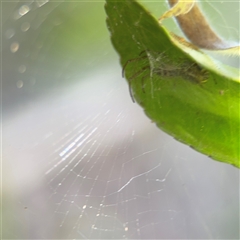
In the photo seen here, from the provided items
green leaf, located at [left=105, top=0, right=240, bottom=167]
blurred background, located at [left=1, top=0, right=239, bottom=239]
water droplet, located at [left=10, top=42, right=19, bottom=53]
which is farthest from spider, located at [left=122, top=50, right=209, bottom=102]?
water droplet, located at [left=10, top=42, right=19, bottom=53]

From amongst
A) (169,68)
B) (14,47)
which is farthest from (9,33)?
(169,68)

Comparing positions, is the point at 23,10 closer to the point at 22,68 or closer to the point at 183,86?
the point at 22,68

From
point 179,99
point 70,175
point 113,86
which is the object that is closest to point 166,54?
point 179,99

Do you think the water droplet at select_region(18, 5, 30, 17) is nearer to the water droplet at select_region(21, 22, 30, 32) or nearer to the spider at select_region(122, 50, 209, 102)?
the water droplet at select_region(21, 22, 30, 32)

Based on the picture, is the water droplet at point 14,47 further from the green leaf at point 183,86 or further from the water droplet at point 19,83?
the green leaf at point 183,86

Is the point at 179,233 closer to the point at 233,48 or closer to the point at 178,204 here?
the point at 178,204
